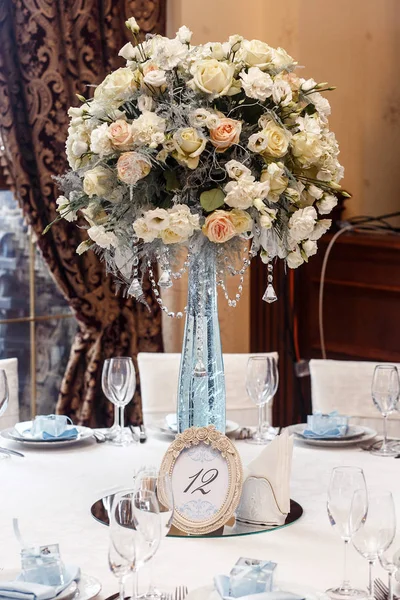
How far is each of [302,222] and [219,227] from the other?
185 millimetres

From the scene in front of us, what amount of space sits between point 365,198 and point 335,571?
3.03 metres

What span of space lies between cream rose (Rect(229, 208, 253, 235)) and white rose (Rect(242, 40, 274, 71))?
0.99ft

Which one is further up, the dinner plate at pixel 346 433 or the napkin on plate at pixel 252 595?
the dinner plate at pixel 346 433

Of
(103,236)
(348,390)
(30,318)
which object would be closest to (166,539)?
(103,236)

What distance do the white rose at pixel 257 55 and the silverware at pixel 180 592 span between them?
1013 millimetres

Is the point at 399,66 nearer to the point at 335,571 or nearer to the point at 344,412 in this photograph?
the point at 344,412

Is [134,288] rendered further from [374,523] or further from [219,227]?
[374,523]

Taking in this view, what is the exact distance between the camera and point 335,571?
1.68 meters

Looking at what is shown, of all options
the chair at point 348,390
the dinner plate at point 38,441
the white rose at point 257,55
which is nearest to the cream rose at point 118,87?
the white rose at point 257,55

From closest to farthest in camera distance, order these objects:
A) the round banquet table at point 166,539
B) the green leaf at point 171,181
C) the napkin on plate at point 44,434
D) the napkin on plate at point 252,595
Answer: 1. the napkin on plate at point 252,595
2. the round banquet table at point 166,539
3. the green leaf at point 171,181
4. the napkin on plate at point 44,434

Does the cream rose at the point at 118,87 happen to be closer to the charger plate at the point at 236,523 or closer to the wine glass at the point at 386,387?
the charger plate at the point at 236,523

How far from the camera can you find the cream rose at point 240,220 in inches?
76.3

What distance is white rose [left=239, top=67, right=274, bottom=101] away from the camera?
1930mm

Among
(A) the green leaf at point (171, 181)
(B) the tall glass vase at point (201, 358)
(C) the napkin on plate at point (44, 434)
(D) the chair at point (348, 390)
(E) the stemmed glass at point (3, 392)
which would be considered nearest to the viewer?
(A) the green leaf at point (171, 181)
